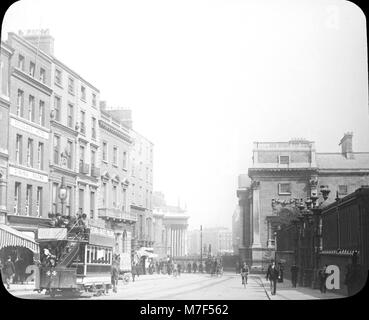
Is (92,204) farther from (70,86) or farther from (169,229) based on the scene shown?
(70,86)

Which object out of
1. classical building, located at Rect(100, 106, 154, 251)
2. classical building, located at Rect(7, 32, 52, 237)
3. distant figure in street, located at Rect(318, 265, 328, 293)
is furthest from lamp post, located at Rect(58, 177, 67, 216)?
distant figure in street, located at Rect(318, 265, 328, 293)

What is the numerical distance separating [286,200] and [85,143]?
470cm

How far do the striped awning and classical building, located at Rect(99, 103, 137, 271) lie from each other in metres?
1.40

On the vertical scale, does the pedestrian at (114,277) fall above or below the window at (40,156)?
below

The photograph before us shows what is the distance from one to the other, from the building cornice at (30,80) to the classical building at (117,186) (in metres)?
1.14

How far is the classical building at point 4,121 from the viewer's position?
421 inches

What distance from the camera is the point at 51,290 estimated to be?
1059cm

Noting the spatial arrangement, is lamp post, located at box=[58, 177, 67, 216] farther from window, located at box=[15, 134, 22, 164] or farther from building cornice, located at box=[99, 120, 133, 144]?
building cornice, located at box=[99, 120, 133, 144]

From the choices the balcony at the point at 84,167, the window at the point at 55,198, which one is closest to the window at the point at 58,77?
the balcony at the point at 84,167

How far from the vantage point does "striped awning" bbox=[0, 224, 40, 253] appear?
35.5ft

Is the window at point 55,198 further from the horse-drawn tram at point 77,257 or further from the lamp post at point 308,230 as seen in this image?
the lamp post at point 308,230
